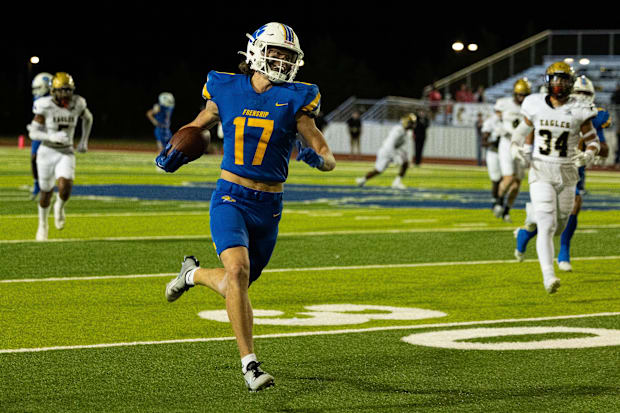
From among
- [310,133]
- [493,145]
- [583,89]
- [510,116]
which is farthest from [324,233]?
[310,133]

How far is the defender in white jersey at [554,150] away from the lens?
8.66m

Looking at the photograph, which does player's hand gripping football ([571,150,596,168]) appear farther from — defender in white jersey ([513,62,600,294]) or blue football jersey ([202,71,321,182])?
blue football jersey ([202,71,321,182])

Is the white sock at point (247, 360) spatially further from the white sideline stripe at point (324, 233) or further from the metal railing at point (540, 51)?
the metal railing at point (540, 51)

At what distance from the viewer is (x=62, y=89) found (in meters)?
12.0

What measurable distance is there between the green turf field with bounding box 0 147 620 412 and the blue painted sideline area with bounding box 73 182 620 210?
4241 mm

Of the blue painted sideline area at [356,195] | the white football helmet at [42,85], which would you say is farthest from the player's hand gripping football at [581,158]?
the white football helmet at [42,85]

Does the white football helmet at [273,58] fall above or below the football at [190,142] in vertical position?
above

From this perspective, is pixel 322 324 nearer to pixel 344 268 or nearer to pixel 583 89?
pixel 344 268

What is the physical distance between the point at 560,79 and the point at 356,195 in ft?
37.6

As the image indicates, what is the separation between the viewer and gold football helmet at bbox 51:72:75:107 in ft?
39.4

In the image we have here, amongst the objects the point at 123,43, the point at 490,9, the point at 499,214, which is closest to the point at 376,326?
the point at 499,214

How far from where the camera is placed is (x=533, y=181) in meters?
8.86

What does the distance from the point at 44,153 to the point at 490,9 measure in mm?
61863

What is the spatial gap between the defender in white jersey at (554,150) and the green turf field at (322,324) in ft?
1.92
